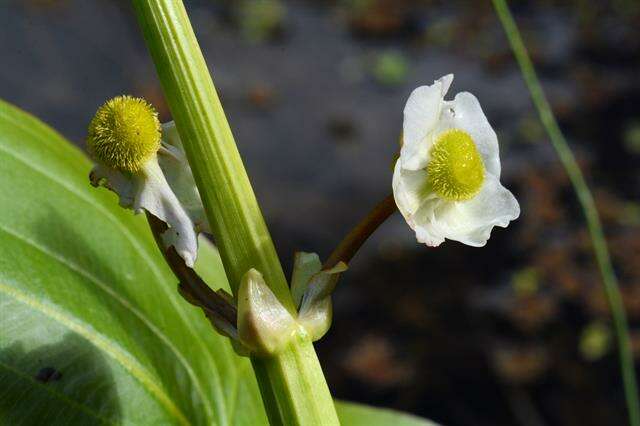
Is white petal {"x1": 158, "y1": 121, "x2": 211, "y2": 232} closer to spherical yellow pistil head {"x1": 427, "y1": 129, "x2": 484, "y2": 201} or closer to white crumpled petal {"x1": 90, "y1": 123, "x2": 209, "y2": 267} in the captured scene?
white crumpled petal {"x1": 90, "y1": 123, "x2": 209, "y2": 267}

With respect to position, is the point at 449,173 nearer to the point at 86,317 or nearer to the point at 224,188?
the point at 224,188

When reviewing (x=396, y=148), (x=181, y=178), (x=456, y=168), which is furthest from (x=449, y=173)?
(x=396, y=148)

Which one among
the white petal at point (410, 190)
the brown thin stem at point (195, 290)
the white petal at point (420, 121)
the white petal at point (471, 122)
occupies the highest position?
the white petal at point (471, 122)

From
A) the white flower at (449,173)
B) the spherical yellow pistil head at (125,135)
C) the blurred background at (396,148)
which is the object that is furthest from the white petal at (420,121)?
the blurred background at (396,148)

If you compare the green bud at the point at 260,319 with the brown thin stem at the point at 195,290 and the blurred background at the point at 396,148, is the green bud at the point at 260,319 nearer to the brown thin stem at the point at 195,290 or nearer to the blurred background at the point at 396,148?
Result: the brown thin stem at the point at 195,290

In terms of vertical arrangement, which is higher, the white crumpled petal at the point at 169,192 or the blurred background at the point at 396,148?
the blurred background at the point at 396,148
